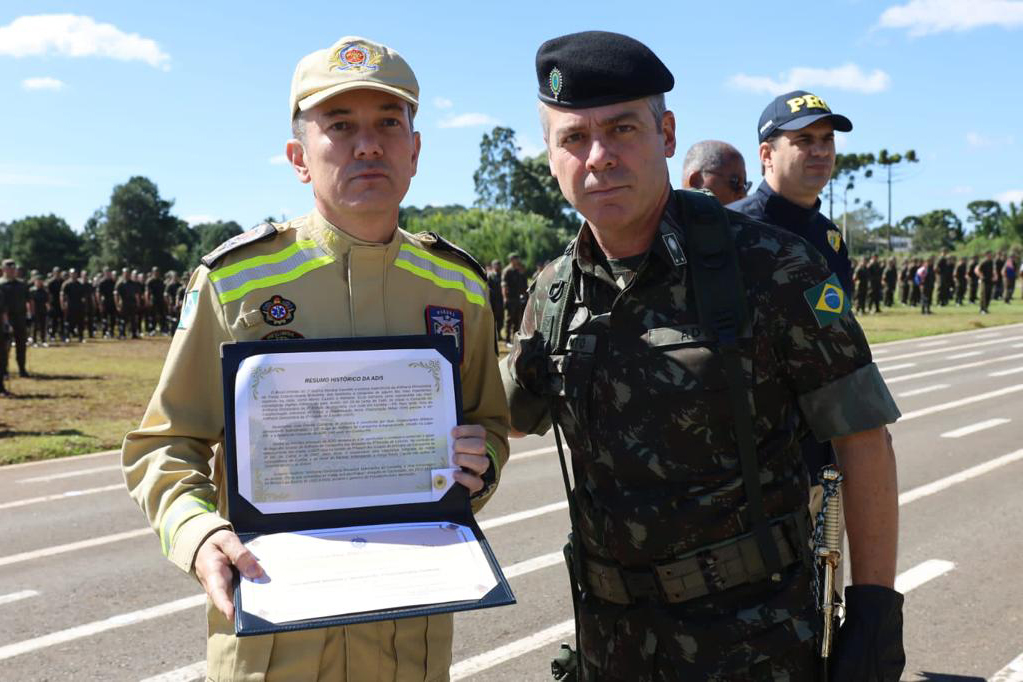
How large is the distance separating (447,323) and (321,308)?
→ 0.32 meters

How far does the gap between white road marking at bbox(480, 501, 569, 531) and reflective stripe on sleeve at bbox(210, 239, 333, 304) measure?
15.0 feet

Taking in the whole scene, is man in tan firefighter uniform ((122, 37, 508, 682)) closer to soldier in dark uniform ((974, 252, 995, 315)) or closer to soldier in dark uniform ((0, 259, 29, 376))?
soldier in dark uniform ((0, 259, 29, 376))

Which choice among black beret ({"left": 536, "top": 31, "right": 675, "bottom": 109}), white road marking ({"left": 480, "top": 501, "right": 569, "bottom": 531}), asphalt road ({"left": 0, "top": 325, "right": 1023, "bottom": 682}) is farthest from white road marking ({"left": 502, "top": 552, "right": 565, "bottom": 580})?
black beret ({"left": 536, "top": 31, "right": 675, "bottom": 109})

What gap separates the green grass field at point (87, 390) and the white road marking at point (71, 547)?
401cm

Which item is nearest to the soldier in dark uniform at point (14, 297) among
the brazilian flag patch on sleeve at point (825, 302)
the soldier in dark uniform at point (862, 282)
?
the brazilian flag patch on sleeve at point (825, 302)

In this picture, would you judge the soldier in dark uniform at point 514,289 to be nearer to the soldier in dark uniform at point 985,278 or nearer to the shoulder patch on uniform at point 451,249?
the soldier in dark uniform at point 985,278

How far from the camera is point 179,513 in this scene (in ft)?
6.29

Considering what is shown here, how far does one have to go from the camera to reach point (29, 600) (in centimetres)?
529

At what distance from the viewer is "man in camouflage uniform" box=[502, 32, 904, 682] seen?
6.74 feet

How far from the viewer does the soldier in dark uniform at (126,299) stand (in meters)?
28.3

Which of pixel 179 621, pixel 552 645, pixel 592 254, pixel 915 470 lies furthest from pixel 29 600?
pixel 915 470

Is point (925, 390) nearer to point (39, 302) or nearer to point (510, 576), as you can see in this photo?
point (510, 576)

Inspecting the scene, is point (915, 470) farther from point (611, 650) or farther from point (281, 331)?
point (281, 331)

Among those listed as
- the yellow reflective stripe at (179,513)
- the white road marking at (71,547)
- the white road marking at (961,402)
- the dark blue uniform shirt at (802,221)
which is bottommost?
the white road marking at (71,547)
